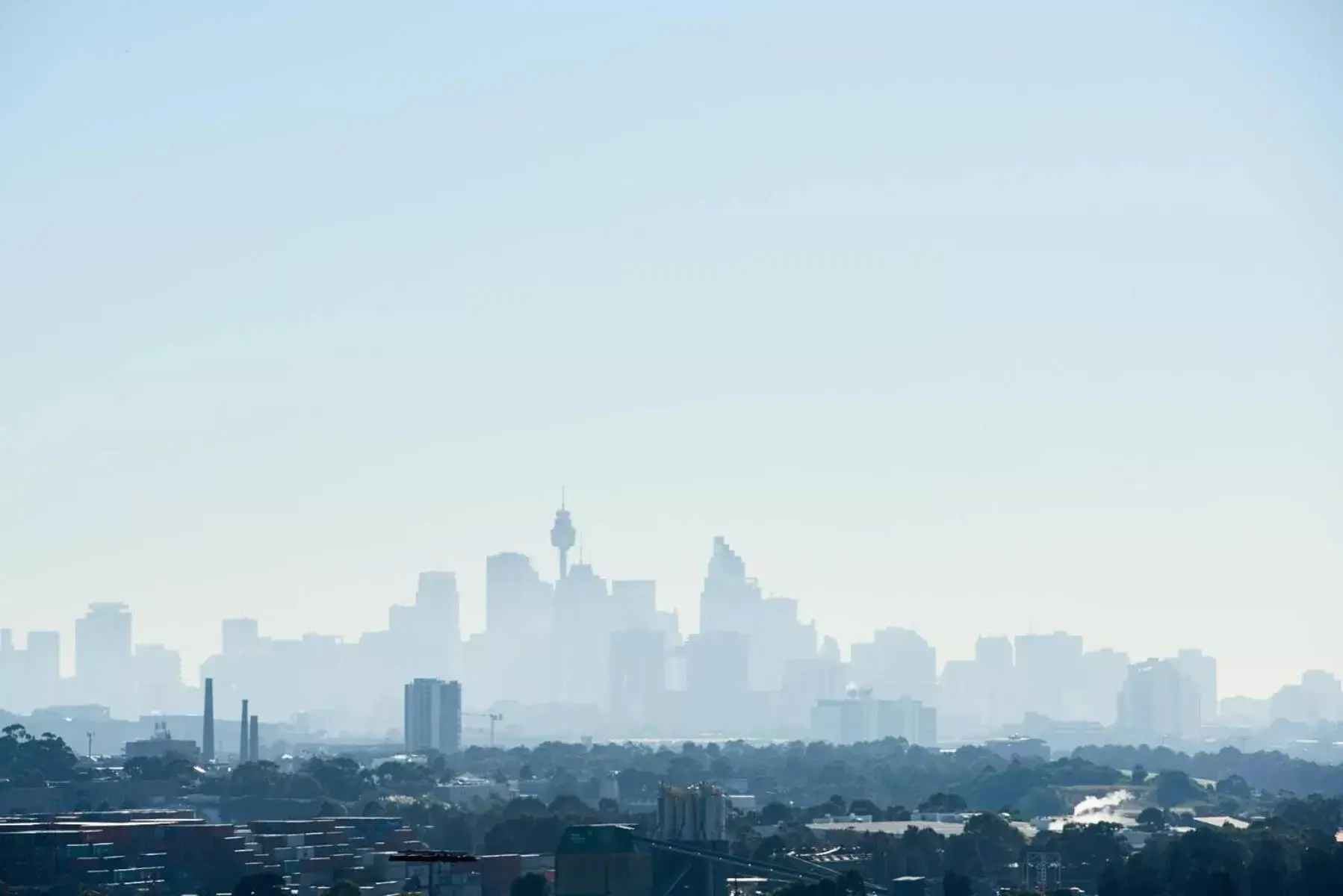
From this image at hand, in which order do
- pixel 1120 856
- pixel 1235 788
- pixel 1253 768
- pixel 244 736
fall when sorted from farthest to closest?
pixel 1253 768
pixel 244 736
pixel 1235 788
pixel 1120 856

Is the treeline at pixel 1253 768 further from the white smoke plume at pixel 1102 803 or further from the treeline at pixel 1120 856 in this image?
the treeline at pixel 1120 856

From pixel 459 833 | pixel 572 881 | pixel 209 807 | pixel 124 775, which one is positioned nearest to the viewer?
pixel 572 881

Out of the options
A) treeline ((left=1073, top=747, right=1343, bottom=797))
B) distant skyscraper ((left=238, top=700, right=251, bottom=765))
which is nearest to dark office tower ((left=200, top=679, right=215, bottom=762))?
distant skyscraper ((left=238, top=700, right=251, bottom=765))

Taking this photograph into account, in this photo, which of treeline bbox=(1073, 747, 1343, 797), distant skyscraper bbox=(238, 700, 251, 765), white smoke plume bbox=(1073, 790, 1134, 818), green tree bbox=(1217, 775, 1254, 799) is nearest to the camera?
white smoke plume bbox=(1073, 790, 1134, 818)

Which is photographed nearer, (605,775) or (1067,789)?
(1067,789)

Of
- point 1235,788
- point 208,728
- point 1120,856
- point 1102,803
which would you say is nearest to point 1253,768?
point 1235,788

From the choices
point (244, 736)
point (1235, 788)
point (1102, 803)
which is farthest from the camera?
point (244, 736)

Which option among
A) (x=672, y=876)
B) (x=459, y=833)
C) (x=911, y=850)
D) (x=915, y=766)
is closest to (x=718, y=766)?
(x=915, y=766)

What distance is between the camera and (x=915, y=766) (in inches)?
6481

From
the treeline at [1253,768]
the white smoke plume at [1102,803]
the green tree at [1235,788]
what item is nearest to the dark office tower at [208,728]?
the treeline at [1253,768]

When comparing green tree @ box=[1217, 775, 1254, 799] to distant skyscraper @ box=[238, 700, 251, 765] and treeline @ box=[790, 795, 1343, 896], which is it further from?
distant skyscraper @ box=[238, 700, 251, 765]

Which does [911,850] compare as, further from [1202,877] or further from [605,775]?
[605,775]

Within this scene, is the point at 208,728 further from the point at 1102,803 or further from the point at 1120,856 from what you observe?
the point at 1120,856

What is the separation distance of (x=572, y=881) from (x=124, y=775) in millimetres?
66564
